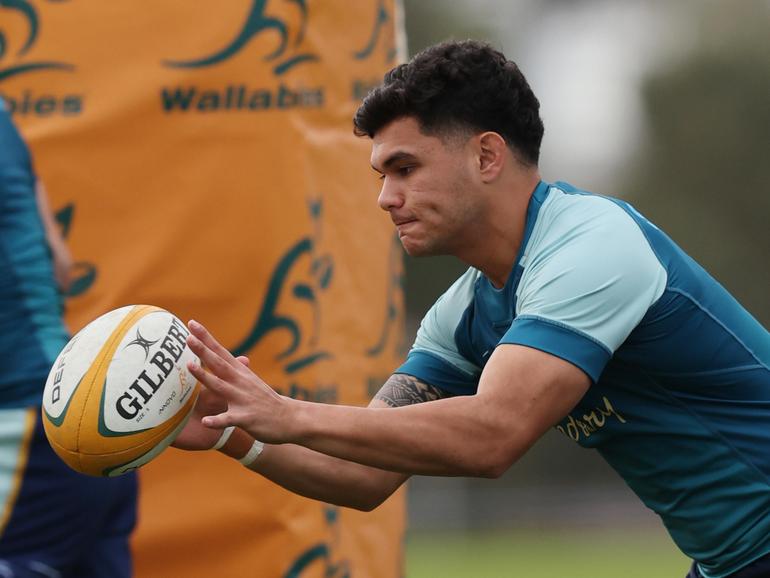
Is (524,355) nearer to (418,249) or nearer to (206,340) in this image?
(418,249)

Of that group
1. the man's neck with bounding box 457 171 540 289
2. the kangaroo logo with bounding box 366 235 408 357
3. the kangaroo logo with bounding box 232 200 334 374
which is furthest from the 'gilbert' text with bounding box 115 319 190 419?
the kangaroo logo with bounding box 366 235 408 357

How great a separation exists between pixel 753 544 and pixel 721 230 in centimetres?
3084

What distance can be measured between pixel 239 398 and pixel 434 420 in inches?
20.5

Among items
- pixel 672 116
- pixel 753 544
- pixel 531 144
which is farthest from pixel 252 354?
pixel 672 116

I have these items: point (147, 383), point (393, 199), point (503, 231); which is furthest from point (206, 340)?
point (503, 231)

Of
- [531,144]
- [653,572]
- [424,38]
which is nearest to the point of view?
[531,144]

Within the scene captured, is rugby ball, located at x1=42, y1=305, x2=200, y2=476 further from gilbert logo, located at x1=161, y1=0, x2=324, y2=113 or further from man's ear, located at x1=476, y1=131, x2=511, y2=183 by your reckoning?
gilbert logo, located at x1=161, y1=0, x2=324, y2=113

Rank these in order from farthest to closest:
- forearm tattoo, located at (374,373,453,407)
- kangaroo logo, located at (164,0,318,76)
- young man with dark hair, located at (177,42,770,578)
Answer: kangaroo logo, located at (164,0,318,76) < forearm tattoo, located at (374,373,453,407) < young man with dark hair, located at (177,42,770,578)

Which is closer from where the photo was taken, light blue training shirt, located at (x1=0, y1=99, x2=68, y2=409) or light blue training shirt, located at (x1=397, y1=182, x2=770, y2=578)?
light blue training shirt, located at (x1=397, y1=182, x2=770, y2=578)

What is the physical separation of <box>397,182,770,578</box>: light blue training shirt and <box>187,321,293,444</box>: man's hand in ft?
2.21

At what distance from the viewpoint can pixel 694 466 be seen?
3.96 meters

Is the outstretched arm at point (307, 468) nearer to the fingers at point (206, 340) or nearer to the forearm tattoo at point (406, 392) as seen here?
the forearm tattoo at point (406, 392)

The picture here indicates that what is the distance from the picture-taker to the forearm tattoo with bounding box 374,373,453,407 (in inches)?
172

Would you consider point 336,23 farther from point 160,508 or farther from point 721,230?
point 721,230
